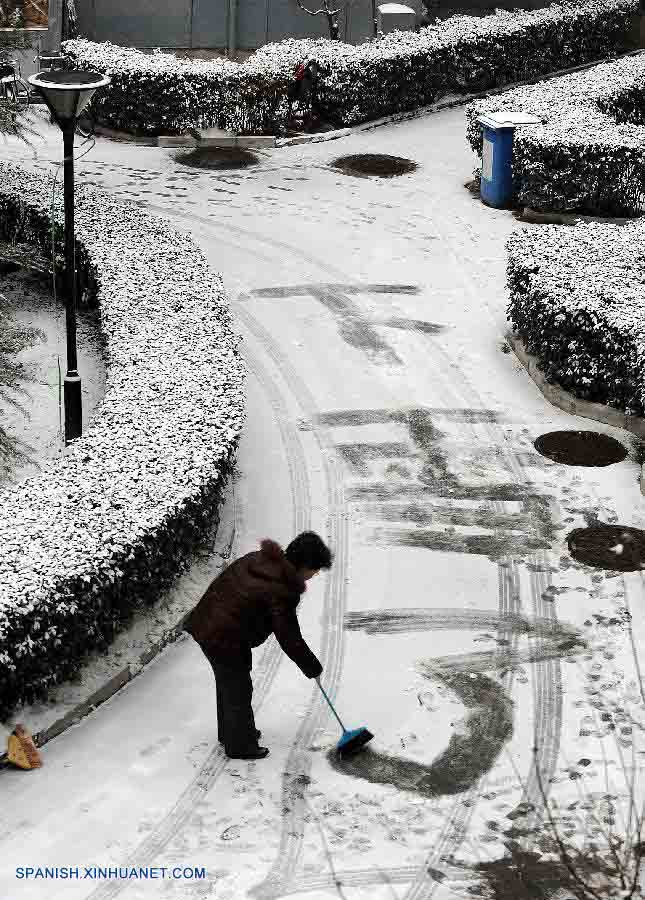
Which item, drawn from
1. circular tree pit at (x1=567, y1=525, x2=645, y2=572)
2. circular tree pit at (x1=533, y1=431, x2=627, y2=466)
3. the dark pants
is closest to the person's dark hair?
the dark pants

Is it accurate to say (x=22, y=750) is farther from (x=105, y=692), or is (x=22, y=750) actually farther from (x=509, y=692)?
(x=509, y=692)

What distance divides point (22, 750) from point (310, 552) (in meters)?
A: 1.99

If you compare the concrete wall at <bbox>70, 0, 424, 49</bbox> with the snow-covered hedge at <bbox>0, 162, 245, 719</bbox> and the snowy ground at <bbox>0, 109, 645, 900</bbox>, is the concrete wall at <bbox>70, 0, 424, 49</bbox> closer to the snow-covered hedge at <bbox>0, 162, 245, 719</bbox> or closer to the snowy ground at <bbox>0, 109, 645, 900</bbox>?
the snowy ground at <bbox>0, 109, 645, 900</bbox>

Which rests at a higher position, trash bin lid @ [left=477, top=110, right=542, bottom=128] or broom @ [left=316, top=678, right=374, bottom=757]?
trash bin lid @ [left=477, top=110, right=542, bottom=128]

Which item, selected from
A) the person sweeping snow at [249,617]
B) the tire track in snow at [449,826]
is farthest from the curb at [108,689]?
the tire track in snow at [449,826]

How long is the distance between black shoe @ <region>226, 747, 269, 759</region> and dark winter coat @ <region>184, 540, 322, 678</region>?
60cm

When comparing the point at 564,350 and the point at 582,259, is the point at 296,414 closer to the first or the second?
the point at 564,350

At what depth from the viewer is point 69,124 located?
10.4 meters

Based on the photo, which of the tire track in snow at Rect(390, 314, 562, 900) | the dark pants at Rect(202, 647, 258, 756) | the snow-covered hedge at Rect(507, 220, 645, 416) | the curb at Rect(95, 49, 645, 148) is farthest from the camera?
the curb at Rect(95, 49, 645, 148)

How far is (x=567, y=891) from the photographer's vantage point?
6.44 metres

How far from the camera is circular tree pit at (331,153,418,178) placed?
20.2 meters

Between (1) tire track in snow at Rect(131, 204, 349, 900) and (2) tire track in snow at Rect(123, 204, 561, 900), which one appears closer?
(2) tire track in snow at Rect(123, 204, 561, 900)

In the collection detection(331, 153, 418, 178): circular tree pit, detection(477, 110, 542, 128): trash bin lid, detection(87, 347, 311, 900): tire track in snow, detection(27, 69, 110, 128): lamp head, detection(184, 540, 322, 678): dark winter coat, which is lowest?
detection(87, 347, 311, 900): tire track in snow

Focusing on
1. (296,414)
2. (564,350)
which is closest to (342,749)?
(296,414)
